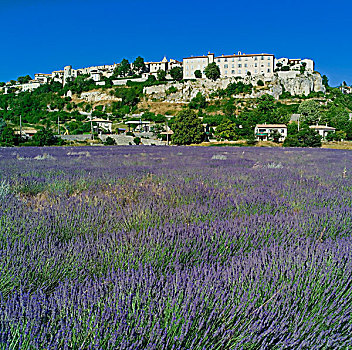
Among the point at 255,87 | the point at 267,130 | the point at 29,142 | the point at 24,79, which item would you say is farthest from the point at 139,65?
the point at 29,142

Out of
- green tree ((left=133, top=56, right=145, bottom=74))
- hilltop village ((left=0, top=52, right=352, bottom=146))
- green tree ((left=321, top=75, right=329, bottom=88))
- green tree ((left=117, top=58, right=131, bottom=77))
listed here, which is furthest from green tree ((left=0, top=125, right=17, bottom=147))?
green tree ((left=321, top=75, right=329, bottom=88))

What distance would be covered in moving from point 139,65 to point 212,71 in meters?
32.1

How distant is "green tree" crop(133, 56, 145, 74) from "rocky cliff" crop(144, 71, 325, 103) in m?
23.7

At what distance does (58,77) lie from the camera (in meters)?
113

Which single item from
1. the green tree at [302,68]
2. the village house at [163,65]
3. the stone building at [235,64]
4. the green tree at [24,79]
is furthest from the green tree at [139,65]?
the green tree at [302,68]

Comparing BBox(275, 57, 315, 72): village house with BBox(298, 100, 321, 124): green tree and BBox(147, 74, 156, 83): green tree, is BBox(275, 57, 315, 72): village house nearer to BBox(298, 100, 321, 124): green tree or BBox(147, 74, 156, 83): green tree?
BBox(298, 100, 321, 124): green tree

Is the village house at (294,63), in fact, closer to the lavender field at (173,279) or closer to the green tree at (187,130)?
the green tree at (187,130)

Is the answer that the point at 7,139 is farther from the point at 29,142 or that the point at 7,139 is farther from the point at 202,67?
the point at 202,67

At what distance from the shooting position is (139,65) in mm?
107438

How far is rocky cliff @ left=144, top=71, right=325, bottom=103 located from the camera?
84250mm

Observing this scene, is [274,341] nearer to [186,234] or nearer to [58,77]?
[186,234]

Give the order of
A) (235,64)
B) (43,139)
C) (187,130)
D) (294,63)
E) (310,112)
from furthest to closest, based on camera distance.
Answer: (294,63)
(235,64)
(310,112)
(187,130)
(43,139)

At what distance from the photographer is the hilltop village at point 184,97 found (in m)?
63.7

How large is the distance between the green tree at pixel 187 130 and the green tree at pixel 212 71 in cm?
4776
